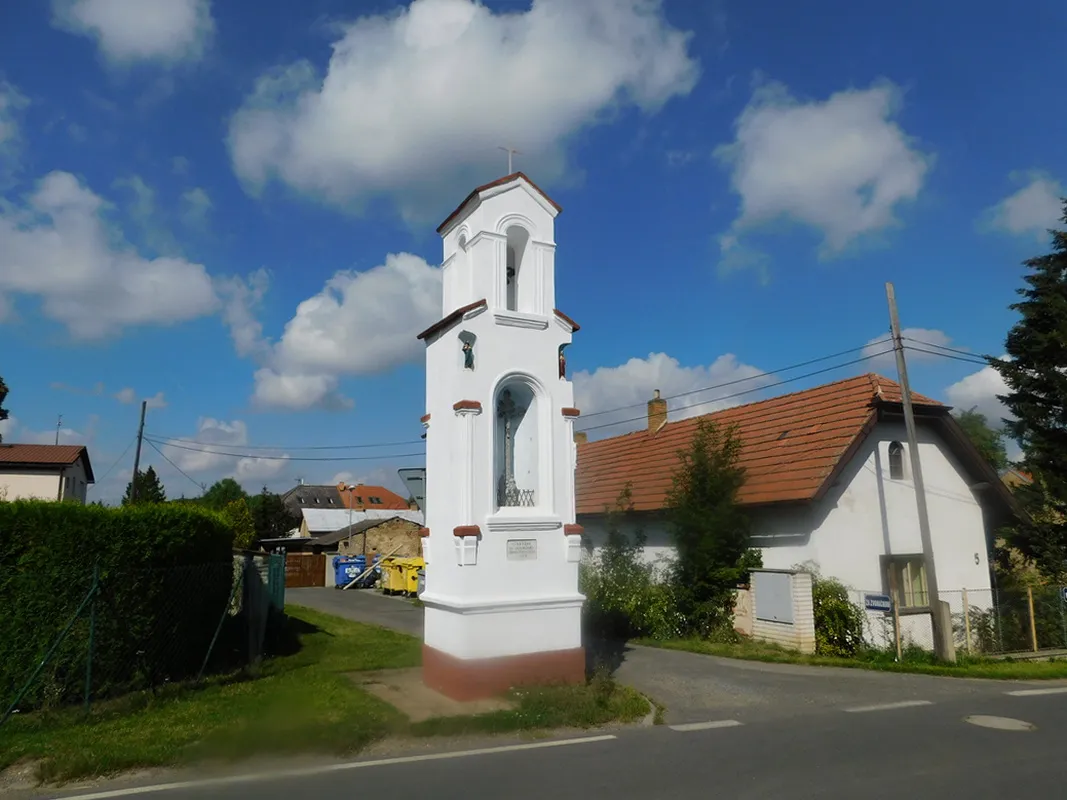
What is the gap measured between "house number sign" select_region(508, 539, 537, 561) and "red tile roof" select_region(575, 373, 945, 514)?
7.34m

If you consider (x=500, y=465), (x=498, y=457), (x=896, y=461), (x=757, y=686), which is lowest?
(x=757, y=686)

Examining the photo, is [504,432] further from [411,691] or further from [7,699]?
[7,699]

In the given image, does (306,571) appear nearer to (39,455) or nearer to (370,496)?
(39,455)

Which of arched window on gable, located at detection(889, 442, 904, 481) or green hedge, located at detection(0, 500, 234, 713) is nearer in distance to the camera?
green hedge, located at detection(0, 500, 234, 713)

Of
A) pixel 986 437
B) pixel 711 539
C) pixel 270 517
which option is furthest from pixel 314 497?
pixel 711 539

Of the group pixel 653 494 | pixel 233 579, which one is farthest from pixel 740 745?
pixel 653 494

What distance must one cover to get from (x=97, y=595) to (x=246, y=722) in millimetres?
3303

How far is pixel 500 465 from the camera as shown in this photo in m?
11.4

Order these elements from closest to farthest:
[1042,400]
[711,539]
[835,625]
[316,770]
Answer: [316,770] → [835,625] → [711,539] → [1042,400]

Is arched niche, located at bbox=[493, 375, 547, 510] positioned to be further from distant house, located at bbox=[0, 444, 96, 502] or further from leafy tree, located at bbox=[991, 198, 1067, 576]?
distant house, located at bbox=[0, 444, 96, 502]

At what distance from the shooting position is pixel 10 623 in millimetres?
9156

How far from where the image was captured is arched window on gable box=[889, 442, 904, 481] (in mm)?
17547

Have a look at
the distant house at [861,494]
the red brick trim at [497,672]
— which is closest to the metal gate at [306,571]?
the distant house at [861,494]

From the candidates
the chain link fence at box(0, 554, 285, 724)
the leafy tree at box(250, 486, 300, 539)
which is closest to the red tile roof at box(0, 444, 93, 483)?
the leafy tree at box(250, 486, 300, 539)
